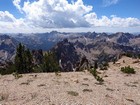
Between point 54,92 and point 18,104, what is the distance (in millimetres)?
7139

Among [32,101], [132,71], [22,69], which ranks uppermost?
[32,101]

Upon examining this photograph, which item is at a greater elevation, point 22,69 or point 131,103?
point 131,103

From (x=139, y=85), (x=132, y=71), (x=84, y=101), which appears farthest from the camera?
(x=132, y=71)

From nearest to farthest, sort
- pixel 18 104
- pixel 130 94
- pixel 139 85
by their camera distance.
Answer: pixel 18 104, pixel 130 94, pixel 139 85

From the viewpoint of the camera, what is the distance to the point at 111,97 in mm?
30703

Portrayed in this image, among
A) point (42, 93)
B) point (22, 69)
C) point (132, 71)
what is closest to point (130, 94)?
point (42, 93)

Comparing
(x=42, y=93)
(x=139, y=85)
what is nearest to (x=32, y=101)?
(x=42, y=93)

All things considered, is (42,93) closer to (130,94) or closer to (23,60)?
(130,94)

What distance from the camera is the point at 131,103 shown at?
2900 centimetres

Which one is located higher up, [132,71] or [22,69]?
[132,71]

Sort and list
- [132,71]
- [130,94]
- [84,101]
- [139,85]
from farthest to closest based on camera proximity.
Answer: [132,71], [139,85], [130,94], [84,101]

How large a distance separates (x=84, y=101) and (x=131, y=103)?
5949 millimetres

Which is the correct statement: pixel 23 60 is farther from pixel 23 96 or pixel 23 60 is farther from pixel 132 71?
pixel 23 96

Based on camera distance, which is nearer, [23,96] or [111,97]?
[23,96]
